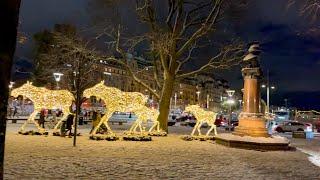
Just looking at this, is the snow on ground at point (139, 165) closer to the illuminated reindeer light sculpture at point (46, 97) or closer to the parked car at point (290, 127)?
the illuminated reindeer light sculpture at point (46, 97)

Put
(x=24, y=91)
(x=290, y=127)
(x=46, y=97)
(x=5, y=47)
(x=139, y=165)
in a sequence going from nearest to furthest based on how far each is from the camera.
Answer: (x=5, y=47)
(x=139, y=165)
(x=46, y=97)
(x=24, y=91)
(x=290, y=127)

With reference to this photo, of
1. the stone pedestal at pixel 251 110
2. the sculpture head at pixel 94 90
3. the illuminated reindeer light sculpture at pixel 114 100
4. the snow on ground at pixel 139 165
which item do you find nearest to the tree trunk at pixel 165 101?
the illuminated reindeer light sculpture at pixel 114 100

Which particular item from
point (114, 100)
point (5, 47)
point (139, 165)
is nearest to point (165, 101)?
point (114, 100)

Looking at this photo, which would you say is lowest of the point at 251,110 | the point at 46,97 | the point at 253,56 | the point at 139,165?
the point at 139,165

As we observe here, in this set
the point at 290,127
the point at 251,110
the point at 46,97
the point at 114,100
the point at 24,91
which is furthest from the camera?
the point at 290,127

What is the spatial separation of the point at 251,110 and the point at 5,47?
19.8 m

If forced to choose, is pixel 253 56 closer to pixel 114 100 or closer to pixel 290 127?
pixel 114 100

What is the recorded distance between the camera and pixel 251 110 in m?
24.1

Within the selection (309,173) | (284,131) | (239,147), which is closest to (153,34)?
(239,147)

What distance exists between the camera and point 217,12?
31.5 metres

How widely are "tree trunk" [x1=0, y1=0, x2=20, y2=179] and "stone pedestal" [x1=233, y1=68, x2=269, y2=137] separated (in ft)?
62.3

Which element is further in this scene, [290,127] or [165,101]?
[290,127]

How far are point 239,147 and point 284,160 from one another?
4.99m

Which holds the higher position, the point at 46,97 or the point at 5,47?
the point at 46,97
